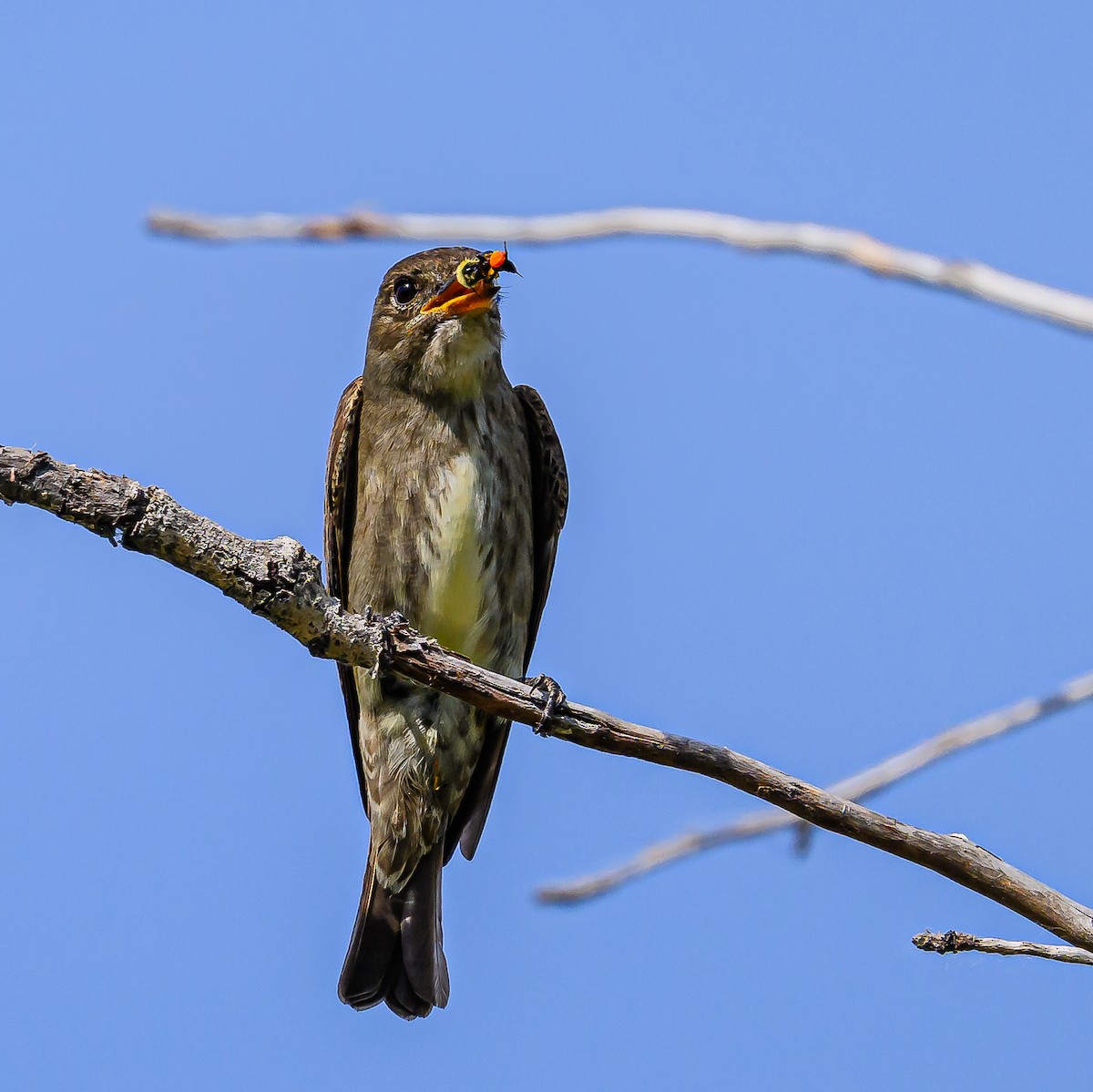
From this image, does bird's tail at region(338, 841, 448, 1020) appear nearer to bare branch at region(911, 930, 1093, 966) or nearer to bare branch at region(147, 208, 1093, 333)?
bare branch at region(911, 930, 1093, 966)

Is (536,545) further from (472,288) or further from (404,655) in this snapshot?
(404,655)

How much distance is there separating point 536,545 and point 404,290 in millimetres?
1551

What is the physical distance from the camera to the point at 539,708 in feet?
16.1

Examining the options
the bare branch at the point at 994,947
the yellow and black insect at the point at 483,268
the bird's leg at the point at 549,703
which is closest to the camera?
the bare branch at the point at 994,947

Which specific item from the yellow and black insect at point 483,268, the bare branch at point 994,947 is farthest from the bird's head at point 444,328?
the bare branch at point 994,947

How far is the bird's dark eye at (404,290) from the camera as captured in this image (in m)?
7.60

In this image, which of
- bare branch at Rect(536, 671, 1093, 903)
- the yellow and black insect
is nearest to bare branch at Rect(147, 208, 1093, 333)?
bare branch at Rect(536, 671, 1093, 903)

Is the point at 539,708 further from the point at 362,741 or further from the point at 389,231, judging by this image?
the point at 362,741

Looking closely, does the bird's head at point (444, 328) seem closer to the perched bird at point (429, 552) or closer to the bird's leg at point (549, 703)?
the perched bird at point (429, 552)

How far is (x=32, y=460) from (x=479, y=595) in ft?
10.9

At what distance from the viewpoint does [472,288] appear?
23.8 ft

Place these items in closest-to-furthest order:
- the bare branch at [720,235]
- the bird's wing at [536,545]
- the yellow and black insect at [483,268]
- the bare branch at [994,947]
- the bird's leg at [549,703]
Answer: the bare branch at [720,235] → the bare branch at [994,947] → the bird's leg at [549,703] → the yellow and black insect at [483,268] → the bird's wing at [536,545]

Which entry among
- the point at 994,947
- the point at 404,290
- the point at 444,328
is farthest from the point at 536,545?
the point at 994,947

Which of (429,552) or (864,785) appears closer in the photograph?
(864,785)
